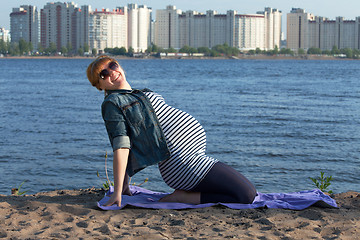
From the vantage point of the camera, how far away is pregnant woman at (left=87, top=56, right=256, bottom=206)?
4.39 meters

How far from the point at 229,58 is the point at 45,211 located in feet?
560

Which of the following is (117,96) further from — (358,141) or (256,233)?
(358,141)

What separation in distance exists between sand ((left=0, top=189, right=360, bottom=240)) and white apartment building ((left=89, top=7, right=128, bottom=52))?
585 feet

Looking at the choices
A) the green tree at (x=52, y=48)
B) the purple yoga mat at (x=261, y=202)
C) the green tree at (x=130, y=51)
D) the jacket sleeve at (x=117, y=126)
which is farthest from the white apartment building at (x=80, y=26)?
the jacket sleeve at (x=117, y=126)

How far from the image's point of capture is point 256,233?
4.04 metres

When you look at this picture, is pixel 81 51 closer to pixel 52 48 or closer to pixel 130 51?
pixel 52 48

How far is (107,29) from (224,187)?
590 feet

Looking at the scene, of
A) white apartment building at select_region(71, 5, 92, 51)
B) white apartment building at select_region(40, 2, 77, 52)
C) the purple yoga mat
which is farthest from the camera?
white apartment building at select_region(40, 2, 77, 52)

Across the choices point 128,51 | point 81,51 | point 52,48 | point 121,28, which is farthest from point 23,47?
point 121,28

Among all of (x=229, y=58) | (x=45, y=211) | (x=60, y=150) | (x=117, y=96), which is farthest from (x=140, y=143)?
(x=229, y=58)

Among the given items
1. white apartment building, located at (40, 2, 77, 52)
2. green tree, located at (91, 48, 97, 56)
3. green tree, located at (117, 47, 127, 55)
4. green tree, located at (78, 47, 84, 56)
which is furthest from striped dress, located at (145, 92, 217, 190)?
white apartment building, located at (40, 2, 77, 52)

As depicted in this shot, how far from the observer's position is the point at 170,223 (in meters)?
4.29

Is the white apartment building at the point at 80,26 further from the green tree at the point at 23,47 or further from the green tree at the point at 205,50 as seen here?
the green tree at the point at 205,50

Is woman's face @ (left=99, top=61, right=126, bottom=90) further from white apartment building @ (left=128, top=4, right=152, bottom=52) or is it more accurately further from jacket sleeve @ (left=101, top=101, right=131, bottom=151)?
white apartment building @ (left=128, top=4, right=152, bottom=52)
